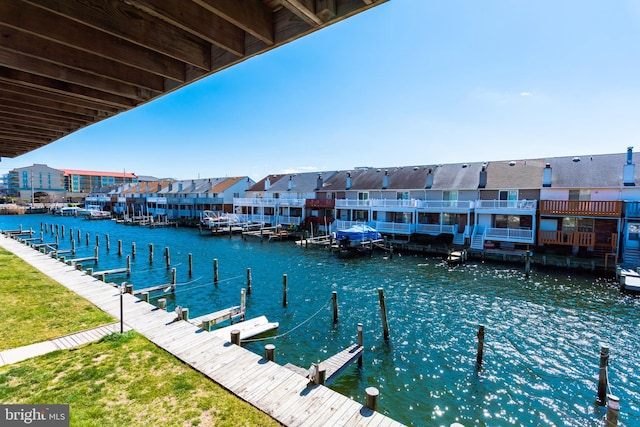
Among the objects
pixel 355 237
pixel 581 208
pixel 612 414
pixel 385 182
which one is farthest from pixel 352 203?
pixel 612 414

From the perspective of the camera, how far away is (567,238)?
26828 millimetres

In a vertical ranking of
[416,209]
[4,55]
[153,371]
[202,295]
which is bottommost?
[202,295]

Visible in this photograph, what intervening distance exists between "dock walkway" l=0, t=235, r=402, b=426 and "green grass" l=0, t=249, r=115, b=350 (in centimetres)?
87

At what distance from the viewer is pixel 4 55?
362 cm

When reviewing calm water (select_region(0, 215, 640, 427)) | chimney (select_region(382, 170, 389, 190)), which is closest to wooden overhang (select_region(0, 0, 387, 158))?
calm water (select_region(0, 215, 640, 427))

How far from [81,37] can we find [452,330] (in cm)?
1571

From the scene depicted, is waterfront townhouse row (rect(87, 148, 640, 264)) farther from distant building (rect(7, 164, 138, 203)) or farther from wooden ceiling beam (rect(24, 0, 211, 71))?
distant building (rect(7, 164, 138, 203))

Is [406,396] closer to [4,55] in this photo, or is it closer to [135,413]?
[135,413]

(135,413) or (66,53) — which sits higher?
(66,53)

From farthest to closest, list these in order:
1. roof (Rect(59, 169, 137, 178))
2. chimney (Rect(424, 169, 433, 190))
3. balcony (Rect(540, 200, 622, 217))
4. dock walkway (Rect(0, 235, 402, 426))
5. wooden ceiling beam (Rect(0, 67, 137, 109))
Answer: roof (Rect(59, 169, 137, 178)), chimney (Rect(424, 169, 433, 190)), balcony (Rect(540, 200, 622, 217)), dock walkway (Rect(0, 235, 402, 426)), wooden ceiling beam (Rect(0, 67, 137, 109))

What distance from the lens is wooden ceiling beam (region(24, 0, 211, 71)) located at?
9.68 ft

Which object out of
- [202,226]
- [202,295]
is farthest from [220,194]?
[202,295]

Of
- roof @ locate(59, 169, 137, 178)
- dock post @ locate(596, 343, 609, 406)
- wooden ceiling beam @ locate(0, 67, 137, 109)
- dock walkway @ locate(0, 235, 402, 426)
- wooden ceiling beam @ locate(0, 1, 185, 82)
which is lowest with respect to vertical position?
dock post @ locate(596, 343, 609, 406)

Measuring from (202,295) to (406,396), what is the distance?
13.7m
